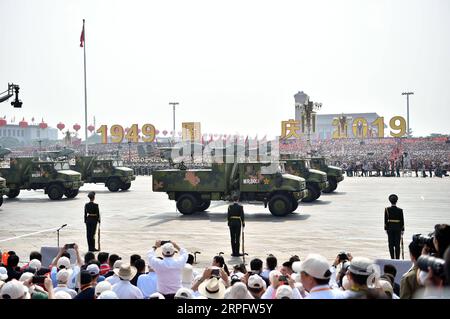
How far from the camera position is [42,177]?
28.2 meters

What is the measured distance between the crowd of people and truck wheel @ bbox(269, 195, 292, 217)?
11.7m

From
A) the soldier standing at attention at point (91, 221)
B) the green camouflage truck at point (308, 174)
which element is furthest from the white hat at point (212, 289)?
the green camouflage truck at point (308, 174)

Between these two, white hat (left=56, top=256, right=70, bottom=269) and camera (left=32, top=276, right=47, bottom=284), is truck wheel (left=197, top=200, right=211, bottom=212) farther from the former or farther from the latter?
camera (left=32, top=276, right=47, bottom=284)

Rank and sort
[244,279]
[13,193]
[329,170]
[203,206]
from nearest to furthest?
[244,279]
[203,206]
[13,193]
[329,170]

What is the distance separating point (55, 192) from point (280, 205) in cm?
1291

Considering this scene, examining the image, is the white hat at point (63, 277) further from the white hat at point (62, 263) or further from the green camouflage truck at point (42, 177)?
the green camouflage truck at point (42, 177)

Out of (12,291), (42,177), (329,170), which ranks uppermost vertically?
(329,170)

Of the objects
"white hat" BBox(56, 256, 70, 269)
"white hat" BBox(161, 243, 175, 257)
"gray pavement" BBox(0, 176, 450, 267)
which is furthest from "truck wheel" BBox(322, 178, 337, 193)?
"white hat" BBox(161, 243, 175, 257)

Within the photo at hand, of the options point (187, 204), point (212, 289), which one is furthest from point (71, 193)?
point (212, 289)

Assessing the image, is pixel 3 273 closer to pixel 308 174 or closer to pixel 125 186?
pixel 308 174

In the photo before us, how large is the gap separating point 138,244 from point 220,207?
915 cm

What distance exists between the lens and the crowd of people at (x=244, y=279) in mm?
3514

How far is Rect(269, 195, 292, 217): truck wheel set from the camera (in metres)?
19.8
